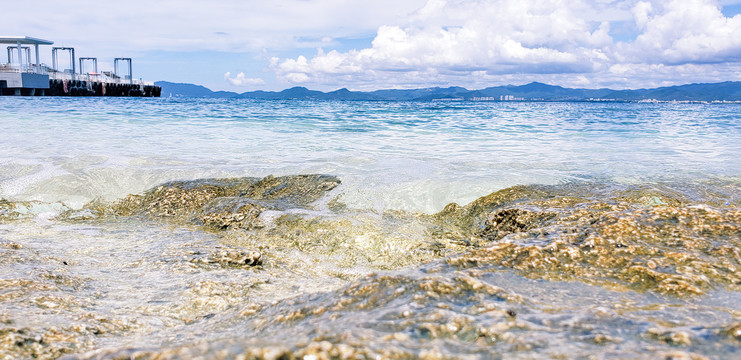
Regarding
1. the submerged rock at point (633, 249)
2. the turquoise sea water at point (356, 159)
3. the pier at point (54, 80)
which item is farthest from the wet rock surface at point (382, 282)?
the pier at point (54, 80)

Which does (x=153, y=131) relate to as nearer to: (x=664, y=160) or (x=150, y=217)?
(x=150, y=217)

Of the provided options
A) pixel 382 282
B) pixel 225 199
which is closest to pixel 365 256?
pixel 382 282

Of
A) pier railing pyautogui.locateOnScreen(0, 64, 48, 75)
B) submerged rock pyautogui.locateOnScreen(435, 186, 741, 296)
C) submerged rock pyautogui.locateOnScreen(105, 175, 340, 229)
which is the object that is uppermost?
pier railing pyautogui.locateOnScreen(0, 64, 48, 75)

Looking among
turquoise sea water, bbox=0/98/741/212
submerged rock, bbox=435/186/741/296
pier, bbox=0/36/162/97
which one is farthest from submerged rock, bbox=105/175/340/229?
pier, bbox=0/36/162/97

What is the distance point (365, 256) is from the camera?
4.96 meters

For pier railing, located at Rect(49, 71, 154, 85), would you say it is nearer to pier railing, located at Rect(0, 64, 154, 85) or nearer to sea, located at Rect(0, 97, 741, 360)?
pier railing, located at Rect(0, 64, 154, 85)

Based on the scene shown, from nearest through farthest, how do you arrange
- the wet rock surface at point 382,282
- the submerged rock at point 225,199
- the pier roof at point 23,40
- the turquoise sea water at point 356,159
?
the wet rock surface at point 382,282 < the submerged rock at point 225,199 < the turquoise sea water at point 356,159 < the pier roof at point 23,40

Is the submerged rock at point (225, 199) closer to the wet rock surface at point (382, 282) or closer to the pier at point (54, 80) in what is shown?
the wet rock surface at point (382, 282)

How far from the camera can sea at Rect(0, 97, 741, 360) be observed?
198 centimetres

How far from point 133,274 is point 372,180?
4397 mm

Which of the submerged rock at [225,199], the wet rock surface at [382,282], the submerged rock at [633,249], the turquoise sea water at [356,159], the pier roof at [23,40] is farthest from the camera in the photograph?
the pier roof at [23,40]

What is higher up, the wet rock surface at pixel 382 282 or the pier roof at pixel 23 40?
the pier roof at pixel 23 40

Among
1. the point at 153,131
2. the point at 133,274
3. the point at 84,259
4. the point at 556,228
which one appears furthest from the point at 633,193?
the point at 153,131

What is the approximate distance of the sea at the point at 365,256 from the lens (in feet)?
6.50
